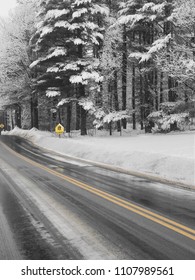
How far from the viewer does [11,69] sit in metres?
35.7

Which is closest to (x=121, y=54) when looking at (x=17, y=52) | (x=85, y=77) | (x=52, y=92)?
(x=85, y=77)

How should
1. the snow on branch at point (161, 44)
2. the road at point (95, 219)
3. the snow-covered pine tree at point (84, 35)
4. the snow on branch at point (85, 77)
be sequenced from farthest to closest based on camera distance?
the snow-covered pine tree at point (84, 35), the snow on branch at point (85, 77), the snow on branch at point (161, 44), the road at point (95, 219)

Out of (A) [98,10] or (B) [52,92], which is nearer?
(A) [98,10]

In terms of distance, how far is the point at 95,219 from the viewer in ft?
22.6

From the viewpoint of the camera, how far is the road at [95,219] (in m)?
5.27

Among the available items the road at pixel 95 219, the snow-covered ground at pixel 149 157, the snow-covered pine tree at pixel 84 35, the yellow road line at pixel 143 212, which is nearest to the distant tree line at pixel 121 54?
the snow-covered pine tree at pixel 84 35

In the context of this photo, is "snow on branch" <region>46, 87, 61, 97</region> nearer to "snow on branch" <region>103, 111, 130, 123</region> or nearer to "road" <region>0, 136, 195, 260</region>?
"snow on branch" <region>103, 111, 130, 123</region>

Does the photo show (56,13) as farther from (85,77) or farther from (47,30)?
(85,77)

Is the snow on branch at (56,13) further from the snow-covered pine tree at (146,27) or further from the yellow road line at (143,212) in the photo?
the yellow road line at (143,212)

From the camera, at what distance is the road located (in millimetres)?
5266

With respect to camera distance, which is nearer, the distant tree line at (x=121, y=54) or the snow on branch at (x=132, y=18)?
the distant tree line at (x=121, y=54)
